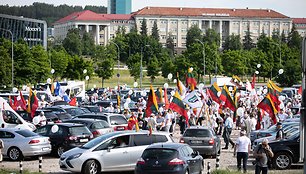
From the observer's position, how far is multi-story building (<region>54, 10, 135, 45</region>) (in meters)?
178

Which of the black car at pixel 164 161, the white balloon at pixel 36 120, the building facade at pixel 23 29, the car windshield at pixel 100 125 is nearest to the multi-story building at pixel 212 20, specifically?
the building facade at pixel 23 29

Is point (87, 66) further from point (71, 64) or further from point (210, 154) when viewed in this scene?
point (210, 154)

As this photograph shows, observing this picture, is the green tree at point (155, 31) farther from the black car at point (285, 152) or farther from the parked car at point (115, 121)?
the black car at point (285, 152)

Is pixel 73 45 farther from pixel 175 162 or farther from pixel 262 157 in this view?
pixel 262 157

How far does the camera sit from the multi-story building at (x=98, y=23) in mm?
177875

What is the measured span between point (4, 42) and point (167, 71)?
32.8 metres

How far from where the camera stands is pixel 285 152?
2000 cm

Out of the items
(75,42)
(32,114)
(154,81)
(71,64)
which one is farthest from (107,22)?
(32,114)

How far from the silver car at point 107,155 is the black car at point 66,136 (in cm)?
397

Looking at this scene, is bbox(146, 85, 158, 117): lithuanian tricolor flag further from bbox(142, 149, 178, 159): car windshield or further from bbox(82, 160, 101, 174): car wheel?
bbox(142, 149, 178, 159): car windshield

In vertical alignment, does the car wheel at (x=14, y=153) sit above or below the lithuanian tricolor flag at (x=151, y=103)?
below

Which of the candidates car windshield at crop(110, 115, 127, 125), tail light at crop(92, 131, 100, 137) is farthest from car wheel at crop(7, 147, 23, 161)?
car windshield at crop(110, 115, 127, 125)

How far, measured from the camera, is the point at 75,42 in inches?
5472

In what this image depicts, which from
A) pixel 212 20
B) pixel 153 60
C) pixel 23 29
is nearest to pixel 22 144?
pixel 23 29
